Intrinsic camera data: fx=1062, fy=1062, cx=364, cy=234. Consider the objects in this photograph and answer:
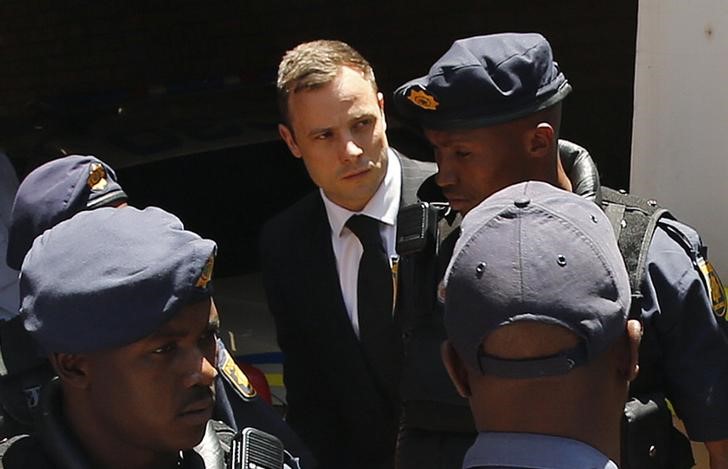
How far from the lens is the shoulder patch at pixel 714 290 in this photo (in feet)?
6.73

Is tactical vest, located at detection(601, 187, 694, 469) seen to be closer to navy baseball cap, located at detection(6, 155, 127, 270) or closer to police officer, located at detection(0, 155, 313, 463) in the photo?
police officer, located at detection(0, 155, 313, 463)

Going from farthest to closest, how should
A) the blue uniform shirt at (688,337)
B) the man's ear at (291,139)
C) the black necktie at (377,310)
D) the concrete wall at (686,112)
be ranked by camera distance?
the concrete wall at (686,112) → the man's ear at (291,139) → the black necktie at (377,310) → the blue uniform shirt at (688,337)

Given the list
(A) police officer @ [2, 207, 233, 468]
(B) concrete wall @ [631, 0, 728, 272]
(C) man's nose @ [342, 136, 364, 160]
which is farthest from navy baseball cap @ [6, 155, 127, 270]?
(B) concrete wall @ [631, 0, 728, 272]

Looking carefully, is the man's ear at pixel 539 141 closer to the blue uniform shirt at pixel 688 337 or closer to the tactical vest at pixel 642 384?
the tactical vest at pixel 642 384

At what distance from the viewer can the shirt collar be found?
2641mm

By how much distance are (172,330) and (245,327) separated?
2.93 m

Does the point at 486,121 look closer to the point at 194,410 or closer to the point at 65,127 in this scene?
the point at 194,410

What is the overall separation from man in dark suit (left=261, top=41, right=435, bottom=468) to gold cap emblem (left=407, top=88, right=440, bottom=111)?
0.42 meters

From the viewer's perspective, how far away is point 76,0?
7109 mm

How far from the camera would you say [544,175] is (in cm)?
215

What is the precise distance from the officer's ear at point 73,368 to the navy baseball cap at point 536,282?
2.02 ft

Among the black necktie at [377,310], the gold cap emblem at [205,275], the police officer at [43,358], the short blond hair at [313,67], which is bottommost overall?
the black necktie at [377,310]

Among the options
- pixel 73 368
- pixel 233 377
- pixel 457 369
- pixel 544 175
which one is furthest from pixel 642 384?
pixel 73 368

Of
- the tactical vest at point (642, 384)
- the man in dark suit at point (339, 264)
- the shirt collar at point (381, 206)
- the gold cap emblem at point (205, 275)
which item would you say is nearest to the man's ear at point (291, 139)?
the man in dark suit at point (339, 264)
